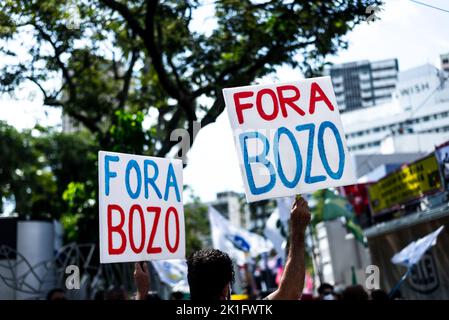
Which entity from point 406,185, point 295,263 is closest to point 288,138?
point 295,263

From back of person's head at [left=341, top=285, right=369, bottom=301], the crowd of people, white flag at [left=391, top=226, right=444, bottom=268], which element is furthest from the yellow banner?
the crowd of people

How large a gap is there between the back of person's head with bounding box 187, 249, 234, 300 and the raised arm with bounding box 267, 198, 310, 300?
230mm

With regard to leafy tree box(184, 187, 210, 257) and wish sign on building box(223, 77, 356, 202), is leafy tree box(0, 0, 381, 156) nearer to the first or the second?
wish sign on building box(223, 77, 356, 202)

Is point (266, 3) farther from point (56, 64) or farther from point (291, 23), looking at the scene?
point (56, 64)

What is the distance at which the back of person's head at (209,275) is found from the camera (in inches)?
119

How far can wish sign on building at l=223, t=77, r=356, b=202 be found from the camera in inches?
150

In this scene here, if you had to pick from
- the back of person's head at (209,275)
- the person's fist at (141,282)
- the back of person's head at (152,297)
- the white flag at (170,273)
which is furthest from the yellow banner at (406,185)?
the back of person's head at (209,275)

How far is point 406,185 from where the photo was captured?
47.8 ft

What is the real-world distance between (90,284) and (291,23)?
954 centimetres

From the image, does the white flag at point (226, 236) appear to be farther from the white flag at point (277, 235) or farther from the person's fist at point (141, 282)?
the person's fist at point (141, 282)

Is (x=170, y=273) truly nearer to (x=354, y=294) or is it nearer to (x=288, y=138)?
(x=354, y=294)
